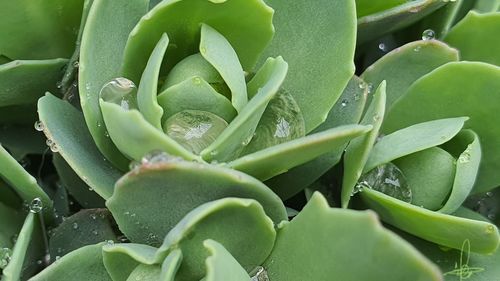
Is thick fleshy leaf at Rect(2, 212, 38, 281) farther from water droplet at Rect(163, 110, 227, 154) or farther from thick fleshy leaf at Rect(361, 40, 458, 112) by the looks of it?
thick fleshy leaf at Rect(361, 40, 458, 112)

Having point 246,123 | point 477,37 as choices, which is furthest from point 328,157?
point 477,37

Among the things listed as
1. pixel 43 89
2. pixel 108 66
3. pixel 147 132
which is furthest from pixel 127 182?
pixel 43 89

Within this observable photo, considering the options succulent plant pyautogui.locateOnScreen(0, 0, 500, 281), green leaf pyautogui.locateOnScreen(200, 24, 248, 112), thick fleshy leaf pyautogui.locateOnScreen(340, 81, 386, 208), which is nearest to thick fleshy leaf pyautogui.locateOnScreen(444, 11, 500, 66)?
succulent plant pyautogui.locateOnScreen(0, 0, 500, 281)

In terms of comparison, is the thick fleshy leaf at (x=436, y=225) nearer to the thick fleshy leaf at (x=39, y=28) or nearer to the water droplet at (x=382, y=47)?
the water droplet at (x=382, y=47)

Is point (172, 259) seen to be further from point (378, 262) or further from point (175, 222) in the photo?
point (378, 262)

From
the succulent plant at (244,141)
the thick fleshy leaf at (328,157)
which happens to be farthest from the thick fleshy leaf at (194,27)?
the thick fleshy leaf at (328,157)
